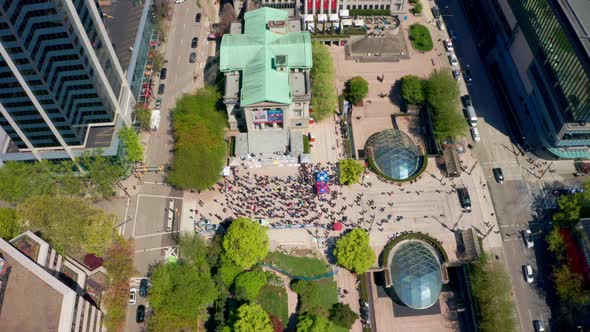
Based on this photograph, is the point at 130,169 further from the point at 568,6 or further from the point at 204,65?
the point at 568,6

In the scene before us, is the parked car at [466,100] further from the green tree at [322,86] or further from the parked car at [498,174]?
the green tree at [322,86]

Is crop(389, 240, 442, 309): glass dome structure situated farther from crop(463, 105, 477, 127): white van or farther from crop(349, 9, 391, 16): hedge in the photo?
crop(349, 9, 391, 16): hedge

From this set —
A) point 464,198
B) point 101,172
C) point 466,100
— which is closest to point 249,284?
point 101,172

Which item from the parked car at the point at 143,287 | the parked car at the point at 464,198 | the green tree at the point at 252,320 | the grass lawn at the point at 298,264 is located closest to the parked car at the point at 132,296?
the parked car at the point at 143,287

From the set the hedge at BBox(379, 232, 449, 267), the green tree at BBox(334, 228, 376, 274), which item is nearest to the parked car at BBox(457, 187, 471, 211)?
the hedge at BBox(379, 232, 449, 267)

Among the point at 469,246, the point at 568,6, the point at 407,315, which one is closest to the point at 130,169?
the point at 407,315

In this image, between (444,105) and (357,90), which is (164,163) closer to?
(357,90)

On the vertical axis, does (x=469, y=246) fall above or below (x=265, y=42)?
below
